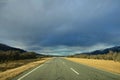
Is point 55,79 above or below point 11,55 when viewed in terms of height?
below

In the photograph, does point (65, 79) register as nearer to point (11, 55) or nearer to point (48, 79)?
point (48, 79)

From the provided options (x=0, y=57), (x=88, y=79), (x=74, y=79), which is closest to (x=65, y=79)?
(x=74, y=79)

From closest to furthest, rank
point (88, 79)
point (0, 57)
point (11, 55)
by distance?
point (88, 79), point (0, 57), point (11, 55)

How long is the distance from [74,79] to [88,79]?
0.88m

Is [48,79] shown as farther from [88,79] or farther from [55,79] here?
[88,79]

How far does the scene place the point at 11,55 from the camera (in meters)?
108

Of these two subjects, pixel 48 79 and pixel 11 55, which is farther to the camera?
pixel 11 55

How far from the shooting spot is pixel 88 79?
40.8ft

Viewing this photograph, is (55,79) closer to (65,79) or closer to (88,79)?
(65,79)

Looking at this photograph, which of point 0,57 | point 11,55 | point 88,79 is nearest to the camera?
point 88,79

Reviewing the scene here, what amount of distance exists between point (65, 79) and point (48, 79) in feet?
3.56

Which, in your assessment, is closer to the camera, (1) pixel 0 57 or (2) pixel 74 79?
(2) pixel 74 79

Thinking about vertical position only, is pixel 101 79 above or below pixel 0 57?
below

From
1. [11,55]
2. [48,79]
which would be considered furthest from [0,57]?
[48,79]
